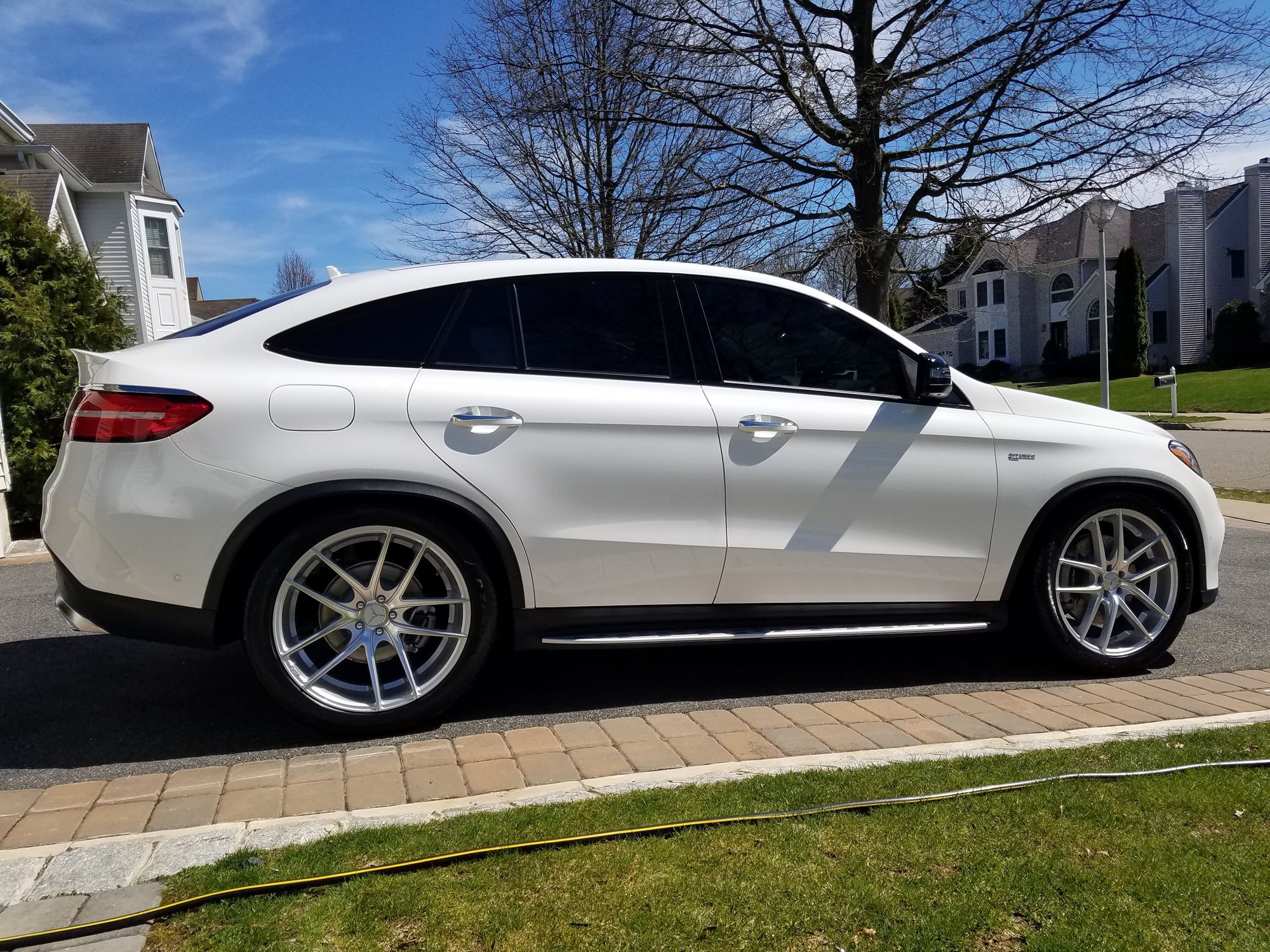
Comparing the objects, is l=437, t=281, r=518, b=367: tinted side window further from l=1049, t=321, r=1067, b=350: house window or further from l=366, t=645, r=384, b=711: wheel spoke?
l=1049, t=321, r=1067, b=350: house window

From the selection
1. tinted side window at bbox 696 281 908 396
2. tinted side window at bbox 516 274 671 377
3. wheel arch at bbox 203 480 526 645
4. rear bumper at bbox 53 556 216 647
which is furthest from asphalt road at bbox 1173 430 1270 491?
rear bumper at bbox 53 556 216 647

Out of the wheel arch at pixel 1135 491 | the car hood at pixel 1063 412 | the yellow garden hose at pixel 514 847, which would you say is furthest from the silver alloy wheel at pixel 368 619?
the car hood at pixel 1063 412

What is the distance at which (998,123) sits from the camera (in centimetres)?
1175

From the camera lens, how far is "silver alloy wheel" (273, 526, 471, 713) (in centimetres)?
347

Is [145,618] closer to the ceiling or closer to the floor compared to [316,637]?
closer to the ceiling

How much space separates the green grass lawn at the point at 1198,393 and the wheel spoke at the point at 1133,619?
2058 centimetres

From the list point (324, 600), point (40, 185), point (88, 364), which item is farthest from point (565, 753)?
point (40, 185)

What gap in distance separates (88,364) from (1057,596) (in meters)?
4.04

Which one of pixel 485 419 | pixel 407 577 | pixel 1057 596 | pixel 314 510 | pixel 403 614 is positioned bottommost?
pixel 1057 596

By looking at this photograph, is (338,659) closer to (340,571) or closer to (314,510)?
(340,571)

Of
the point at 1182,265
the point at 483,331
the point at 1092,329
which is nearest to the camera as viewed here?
the point at 483,331

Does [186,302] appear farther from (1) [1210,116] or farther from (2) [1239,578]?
Answer: (2) [1239,578]

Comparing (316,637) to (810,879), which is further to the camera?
(316,637)

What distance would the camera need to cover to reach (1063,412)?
14.3 ft
